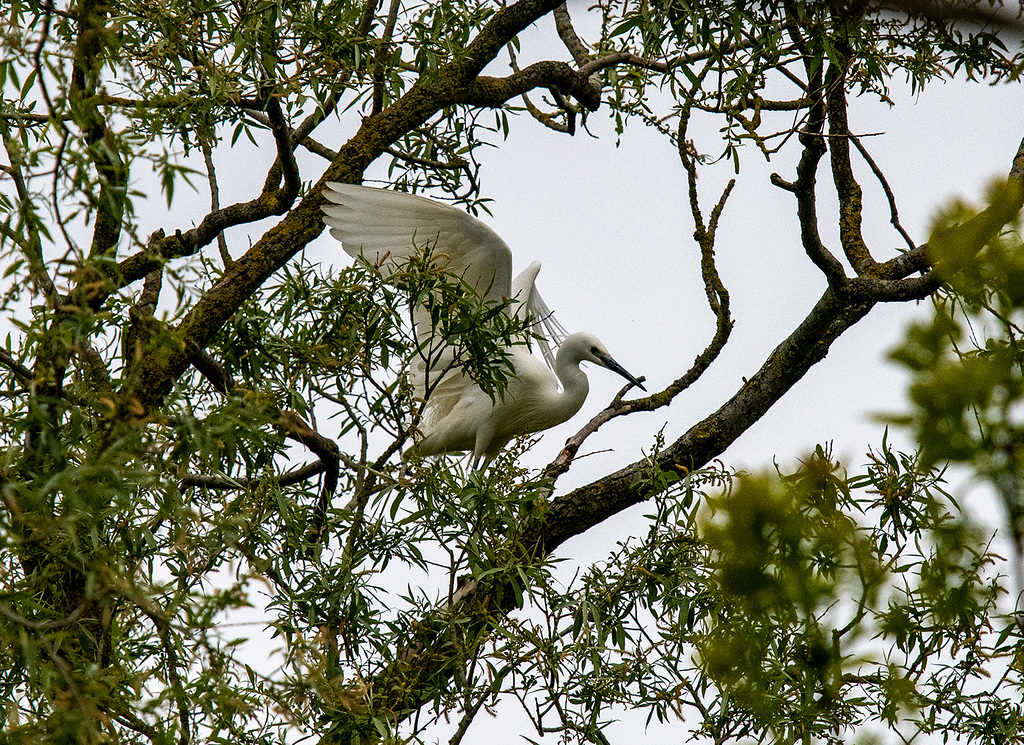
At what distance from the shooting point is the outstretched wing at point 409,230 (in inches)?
116

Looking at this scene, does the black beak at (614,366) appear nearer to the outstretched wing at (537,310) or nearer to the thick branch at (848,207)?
the outstretched wing at (537,310)

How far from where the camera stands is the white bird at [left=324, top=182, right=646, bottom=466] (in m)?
3.01

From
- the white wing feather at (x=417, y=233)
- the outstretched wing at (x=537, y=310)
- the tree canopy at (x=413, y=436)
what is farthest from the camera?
the outstretched wing at (x=537, y=310)

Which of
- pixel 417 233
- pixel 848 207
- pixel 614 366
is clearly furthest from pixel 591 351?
pixel 848 207

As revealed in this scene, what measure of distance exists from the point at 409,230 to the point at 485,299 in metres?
0.36

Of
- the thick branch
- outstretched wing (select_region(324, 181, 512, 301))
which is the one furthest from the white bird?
the thick branch

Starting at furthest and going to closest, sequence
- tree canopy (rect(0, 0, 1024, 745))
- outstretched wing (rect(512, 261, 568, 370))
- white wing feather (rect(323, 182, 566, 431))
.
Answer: outstretched wing (rect(512, 261, 568, 370)), white wing feather (rect(323, 182, 566, 431)), tree canopy (rect(0, 0, 1024, 745))

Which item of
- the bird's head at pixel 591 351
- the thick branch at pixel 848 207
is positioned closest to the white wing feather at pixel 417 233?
the bird's head at pixel 591 351

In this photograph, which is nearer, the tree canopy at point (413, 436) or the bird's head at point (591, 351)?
the tree canopy at point (413, 436)

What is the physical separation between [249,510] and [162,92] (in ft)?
3.61

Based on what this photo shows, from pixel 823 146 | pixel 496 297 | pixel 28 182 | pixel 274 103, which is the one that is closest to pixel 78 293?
pixel 28 182

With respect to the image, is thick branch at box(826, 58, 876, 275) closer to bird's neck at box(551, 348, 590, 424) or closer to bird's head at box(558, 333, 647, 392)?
bird's head at box(558, 333, 647, 392)

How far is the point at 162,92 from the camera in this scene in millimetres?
2498

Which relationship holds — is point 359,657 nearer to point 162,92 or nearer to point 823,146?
point 162,92
